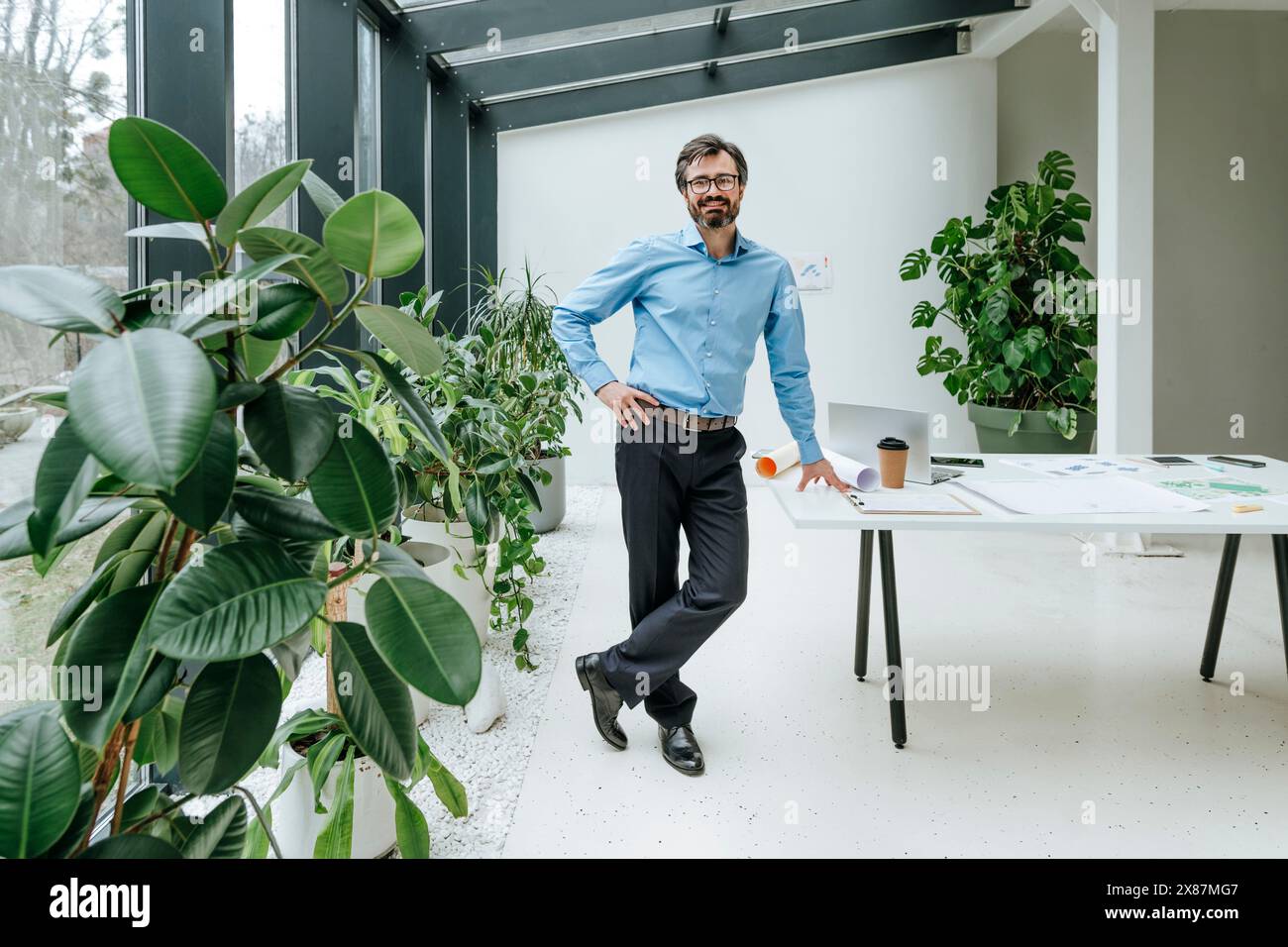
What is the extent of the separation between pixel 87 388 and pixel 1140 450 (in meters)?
5.01

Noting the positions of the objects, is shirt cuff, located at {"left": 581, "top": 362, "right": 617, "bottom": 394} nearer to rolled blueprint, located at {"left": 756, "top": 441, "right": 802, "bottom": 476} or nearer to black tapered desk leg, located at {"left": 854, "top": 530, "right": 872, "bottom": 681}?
rolled blueprint, located at {"left": 756, "top": 441, "right": 802, "bottom": 476}

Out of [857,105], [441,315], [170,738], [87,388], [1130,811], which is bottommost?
[1130,811]

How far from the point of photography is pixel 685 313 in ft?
7.54

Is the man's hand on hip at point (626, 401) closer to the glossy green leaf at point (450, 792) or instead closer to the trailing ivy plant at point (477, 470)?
the trailing ivy plant at point (477, 470)

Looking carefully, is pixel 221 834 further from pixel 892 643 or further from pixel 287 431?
pixel 892 643

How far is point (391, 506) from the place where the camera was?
95 centimetres

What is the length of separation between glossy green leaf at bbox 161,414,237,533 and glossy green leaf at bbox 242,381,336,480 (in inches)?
1.2

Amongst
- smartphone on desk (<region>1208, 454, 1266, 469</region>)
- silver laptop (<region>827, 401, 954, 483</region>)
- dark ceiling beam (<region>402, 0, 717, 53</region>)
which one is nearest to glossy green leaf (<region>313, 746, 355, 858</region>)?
silver laptop (<region>827, 401, 954, 483</region>)

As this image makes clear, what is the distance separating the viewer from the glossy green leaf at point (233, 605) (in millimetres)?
783

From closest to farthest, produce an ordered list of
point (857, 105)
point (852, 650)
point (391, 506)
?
point (391, 506) → point (852, 650) → point (857, 105)

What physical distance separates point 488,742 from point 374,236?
1.97 metres

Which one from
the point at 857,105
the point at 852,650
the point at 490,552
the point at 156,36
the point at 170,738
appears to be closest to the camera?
the point at 170,738

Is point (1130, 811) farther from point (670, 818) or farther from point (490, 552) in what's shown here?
point (490, 552)
